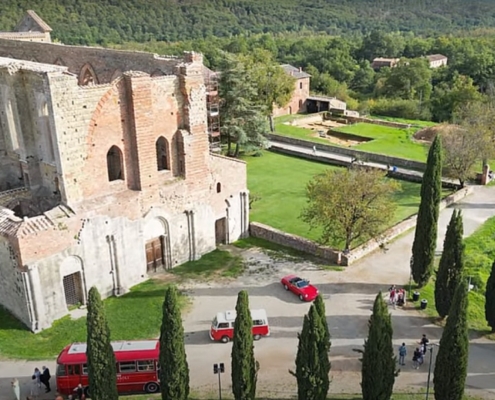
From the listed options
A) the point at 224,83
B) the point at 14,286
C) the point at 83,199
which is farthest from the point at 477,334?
the point at 224,83

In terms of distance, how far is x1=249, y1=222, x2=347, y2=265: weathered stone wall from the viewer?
105ft

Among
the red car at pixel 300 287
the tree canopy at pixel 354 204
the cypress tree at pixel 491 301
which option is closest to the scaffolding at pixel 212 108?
the tree canopy at pixel 354 204

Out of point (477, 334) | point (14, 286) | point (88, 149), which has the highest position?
point (88, 149)

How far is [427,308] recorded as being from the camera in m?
27.2

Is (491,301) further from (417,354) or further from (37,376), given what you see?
(37,376)

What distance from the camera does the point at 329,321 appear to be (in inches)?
1028

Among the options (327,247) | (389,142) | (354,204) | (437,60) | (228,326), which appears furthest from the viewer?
(437,60)

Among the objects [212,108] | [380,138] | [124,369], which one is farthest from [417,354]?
[380,138]

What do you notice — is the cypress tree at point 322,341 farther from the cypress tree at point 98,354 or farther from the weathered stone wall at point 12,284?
the weathered stone wall at point 12,284

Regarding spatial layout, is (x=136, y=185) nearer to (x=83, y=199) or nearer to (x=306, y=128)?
(x=83, y=199)

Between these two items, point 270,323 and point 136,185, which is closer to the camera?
point 270,323

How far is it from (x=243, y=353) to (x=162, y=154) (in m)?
15.4

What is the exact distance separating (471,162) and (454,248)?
19676mm

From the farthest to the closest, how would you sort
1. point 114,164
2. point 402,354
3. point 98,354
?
point 114,164 → point 402,354 → point 98,354
